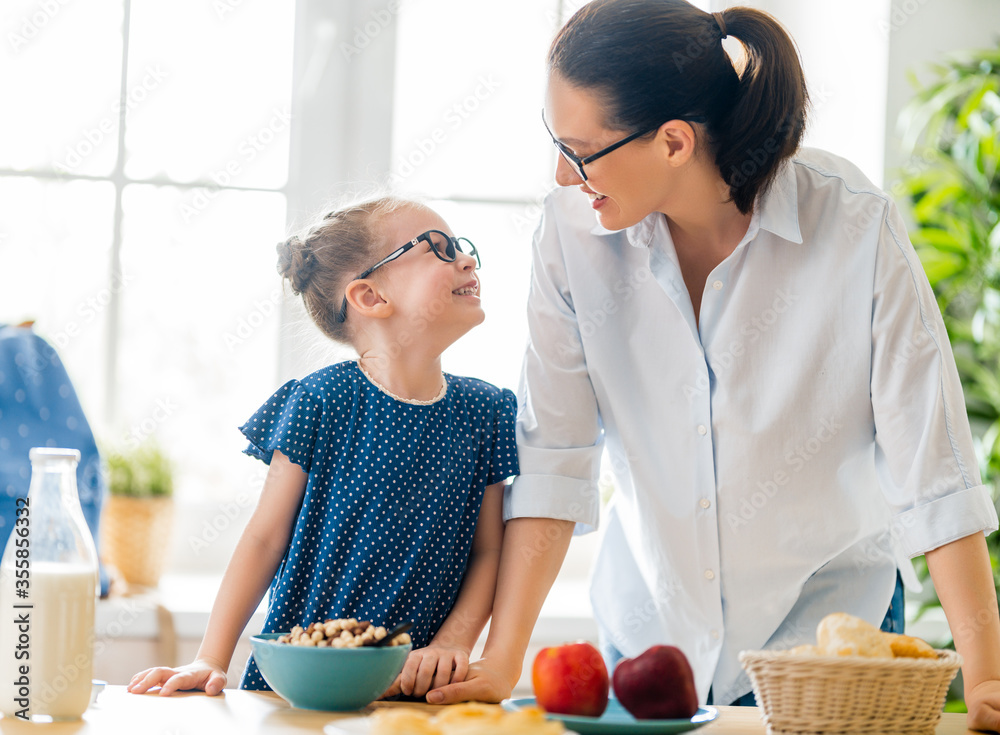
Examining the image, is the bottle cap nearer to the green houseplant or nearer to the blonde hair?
the blonde hair

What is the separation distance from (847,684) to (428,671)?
0.50 meters

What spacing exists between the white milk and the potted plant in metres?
1.51

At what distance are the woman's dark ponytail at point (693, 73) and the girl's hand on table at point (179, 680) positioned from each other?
2.80 ft

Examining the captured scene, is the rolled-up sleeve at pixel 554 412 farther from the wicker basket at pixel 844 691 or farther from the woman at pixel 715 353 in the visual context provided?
the wicker basket at pixel 844 691

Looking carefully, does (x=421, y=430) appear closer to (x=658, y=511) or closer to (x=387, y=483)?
(x=387, y=483)

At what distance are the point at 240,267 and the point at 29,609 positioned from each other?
1.79 meters

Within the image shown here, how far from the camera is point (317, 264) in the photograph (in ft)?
4.86

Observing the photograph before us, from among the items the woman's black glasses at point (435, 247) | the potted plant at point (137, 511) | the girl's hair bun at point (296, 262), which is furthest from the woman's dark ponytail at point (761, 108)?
the potted plant at point (137, 511)

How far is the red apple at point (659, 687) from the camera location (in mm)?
836

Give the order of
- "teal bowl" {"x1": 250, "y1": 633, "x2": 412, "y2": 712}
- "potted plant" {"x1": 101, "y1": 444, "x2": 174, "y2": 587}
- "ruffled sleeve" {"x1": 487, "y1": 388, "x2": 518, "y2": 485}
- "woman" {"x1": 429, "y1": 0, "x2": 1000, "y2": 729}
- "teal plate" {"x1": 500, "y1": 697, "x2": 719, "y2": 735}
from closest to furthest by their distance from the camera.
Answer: "teal plate" {"x1": 500, "y1": 697, "x2": 719, "y2": 735} → "teal bowl" {"x1": 250, "y1": 633, "x2": 412, "y2": 712} → "woman" {"x1": 429, "y1": 0, "x2": 1000, "y2": 729} → "ruffled sleeve" {"x1": 487, "y1": 388, "x2": 518, "y2": 485} → "potted plant" {"x1": 101, "y1": 444, "x2": 174, "y2": 587}

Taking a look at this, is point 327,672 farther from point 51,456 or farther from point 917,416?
point 917,416

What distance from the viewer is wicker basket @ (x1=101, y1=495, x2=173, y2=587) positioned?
2.32 meters

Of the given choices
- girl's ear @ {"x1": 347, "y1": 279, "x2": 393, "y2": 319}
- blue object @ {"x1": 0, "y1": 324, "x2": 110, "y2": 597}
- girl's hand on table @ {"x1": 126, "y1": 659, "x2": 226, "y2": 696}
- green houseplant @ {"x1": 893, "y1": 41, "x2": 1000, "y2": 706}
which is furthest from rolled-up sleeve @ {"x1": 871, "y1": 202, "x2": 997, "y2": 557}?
blue object @ {"x1": 0, "y1": 324, "x2": 110, "y2": 597}

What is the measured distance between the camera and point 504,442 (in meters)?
1.42
